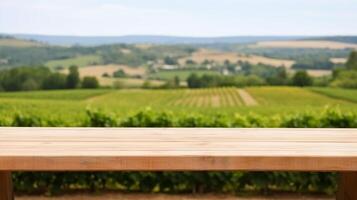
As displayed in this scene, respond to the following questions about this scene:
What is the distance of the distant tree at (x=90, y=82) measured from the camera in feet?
18.3

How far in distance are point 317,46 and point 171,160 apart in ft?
13.4

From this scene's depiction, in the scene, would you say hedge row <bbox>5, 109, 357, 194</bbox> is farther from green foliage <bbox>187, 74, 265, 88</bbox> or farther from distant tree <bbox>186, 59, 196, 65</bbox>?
distant tree <bbox>186, 59, 196, 65</bbox>

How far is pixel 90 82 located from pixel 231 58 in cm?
138

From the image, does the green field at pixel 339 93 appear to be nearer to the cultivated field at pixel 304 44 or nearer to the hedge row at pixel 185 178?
the cultivated field at pixel 304 44

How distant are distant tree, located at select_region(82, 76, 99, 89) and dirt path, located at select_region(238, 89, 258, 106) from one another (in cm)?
134

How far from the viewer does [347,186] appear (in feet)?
8.15

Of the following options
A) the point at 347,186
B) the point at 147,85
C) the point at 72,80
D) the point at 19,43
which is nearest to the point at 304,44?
the point at 147,85

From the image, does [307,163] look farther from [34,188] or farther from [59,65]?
[59,65]

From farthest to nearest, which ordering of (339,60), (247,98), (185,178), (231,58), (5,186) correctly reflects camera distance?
(231,58)
(339,60)
(247,98)
(185,178)
(5,186)

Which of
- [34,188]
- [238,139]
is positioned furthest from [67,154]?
[34,188]

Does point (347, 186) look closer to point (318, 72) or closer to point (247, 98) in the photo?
point (247, 98)

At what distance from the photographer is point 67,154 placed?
1900mm

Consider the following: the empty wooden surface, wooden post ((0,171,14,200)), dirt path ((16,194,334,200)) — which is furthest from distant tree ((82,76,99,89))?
the empty wooden surface
